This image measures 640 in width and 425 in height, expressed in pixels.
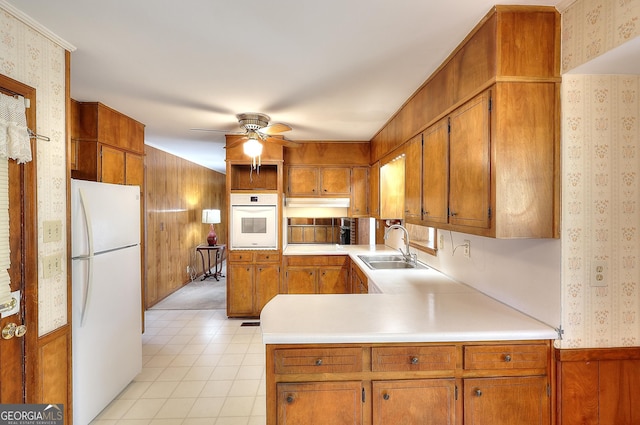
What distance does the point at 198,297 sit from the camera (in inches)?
200

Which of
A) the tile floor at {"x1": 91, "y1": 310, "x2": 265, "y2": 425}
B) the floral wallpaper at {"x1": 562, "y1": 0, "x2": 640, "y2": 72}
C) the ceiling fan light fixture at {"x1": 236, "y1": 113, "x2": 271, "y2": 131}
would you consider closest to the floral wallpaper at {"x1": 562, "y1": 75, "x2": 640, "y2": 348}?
the floral wallpaper at {"x1": 562, "y1": 0, "x2": 640, "y2": 72}

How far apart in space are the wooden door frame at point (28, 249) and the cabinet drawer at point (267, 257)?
8.33ft

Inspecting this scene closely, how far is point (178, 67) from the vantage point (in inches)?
79.7

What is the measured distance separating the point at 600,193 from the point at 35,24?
2.98 m

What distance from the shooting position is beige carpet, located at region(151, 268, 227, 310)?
4605 millimetres

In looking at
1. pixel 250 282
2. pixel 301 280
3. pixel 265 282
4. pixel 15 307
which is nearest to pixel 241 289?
pixel 250 282

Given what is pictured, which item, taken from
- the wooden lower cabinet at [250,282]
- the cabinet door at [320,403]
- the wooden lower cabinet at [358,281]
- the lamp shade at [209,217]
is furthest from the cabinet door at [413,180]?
the lamp shade at [209,217]

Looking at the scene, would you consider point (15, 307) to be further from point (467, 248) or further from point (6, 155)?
point (467, 248)

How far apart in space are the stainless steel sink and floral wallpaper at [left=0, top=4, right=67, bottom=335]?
8.13 ft

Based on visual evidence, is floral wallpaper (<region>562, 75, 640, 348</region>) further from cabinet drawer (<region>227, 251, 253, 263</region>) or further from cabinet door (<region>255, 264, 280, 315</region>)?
cabinet drawer (<region>227, 251, 253, 263</region>)

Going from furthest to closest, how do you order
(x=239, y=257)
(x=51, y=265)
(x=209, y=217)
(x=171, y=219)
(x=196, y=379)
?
1. (x=209, y=217)
2. (x=171, y=219)
3. (x=239, y=257)
4. (x=196, y=379)
5. (x=51, y=265)

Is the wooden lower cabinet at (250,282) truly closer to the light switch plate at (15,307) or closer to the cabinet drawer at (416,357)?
the light switch plate at (15,307)

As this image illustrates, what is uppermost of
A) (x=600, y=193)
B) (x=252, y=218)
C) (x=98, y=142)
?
(x=98, y=142)

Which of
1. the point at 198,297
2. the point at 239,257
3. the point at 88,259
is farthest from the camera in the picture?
the point at 198,297
